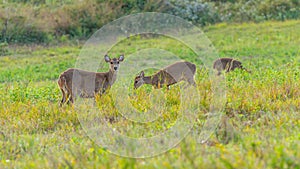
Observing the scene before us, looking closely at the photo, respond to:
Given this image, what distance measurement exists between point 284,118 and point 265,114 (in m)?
0.46

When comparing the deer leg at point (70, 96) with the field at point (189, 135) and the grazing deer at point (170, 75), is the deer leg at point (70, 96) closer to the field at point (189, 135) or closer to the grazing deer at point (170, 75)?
the field at point (189, 135)

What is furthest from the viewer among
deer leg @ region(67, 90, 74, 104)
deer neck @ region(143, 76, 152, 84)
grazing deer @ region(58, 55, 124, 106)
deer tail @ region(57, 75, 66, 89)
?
deer neck @ region(143, 76, 152, 84)

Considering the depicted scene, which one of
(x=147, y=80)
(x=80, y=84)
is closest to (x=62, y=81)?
(x=80, y=84)

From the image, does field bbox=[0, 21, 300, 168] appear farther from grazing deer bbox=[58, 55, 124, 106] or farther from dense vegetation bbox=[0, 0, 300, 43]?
dense vegetation bbox=[0, 0, 300, 43]

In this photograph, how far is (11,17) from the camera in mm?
20562

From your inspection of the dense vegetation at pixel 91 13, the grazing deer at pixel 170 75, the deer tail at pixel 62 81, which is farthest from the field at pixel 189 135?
the dense vegetation at pixel 91 13

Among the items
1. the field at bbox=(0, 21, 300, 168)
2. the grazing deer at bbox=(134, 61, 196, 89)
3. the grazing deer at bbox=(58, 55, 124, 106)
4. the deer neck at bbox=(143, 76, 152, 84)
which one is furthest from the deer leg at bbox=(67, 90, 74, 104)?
the deer neck at bbox=(143, 76, 152, 84)

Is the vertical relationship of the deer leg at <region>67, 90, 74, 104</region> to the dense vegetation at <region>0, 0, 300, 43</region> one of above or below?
below

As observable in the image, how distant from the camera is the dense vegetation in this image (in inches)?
793

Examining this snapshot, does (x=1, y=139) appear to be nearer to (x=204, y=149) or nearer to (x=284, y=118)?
(x=204, y=149)

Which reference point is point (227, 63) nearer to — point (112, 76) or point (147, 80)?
point (147, 80)

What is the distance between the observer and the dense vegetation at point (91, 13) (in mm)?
20141

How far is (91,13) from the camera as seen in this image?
2155 cm

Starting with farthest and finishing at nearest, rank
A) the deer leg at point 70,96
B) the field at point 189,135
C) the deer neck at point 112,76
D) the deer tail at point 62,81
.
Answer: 1. the deer neck at point 112,76
2. the deer tail at point 62,81
3. the deer leg at point 70,96
4. the field at point 189,135
